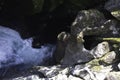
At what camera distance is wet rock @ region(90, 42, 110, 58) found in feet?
22.9

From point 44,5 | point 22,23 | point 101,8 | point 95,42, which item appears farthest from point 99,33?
point 22,23

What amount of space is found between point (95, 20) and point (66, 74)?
5.78ft

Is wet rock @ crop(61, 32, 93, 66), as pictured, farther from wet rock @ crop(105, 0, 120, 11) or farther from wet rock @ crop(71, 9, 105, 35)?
wet rock @ crop(105, 0, 120, 11)

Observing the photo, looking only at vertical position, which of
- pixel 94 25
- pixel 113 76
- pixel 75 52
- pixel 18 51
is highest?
pixel 94 25

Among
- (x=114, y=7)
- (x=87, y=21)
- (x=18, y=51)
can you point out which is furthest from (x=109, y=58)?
(x=18, y=51)

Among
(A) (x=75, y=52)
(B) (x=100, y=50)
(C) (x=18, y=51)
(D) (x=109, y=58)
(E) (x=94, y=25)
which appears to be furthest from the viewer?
(C) (x=18, y=51)

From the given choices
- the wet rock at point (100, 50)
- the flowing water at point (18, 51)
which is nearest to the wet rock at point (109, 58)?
the wet rock at point (100, 50)

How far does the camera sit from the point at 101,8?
8148 millimetres

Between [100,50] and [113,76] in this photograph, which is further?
[100,50]

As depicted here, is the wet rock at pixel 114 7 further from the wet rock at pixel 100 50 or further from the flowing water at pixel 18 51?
the flowing water at pixel 18 51

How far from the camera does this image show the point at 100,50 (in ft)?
23.0

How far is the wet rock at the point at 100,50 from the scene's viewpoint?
6.97 m

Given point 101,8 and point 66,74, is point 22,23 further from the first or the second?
point 66,74

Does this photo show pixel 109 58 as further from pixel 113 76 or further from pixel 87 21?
pixel 87 21
